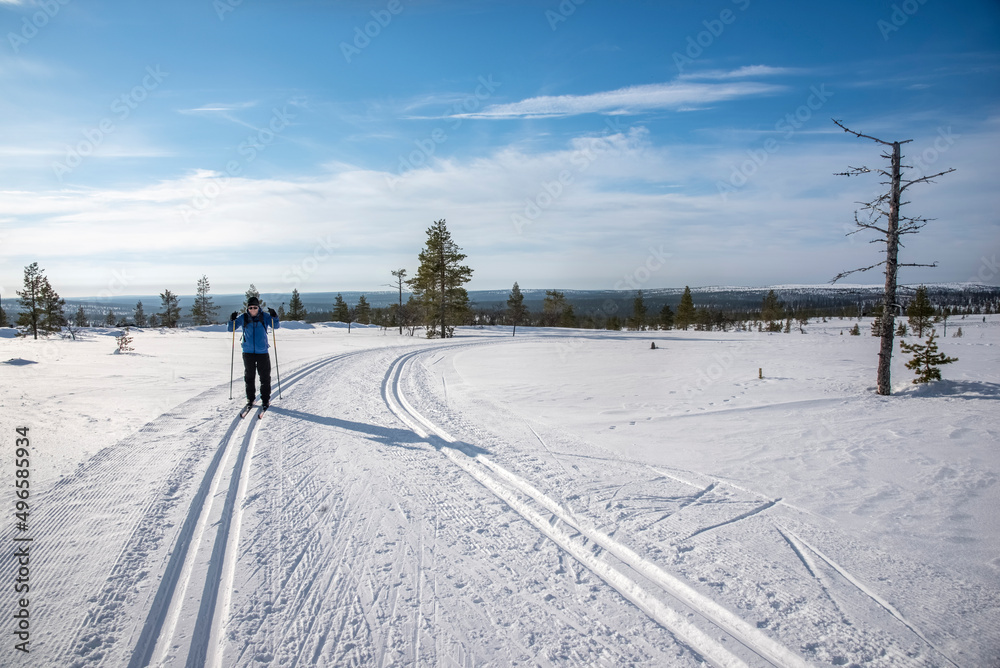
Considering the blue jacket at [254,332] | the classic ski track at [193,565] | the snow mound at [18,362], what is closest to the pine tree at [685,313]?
the blue jacket at [254,332]

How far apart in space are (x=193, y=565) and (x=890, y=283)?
13.2 metres

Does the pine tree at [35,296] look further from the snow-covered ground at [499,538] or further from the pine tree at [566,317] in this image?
the pine tree at [566,317]

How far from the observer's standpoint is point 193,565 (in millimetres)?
3248

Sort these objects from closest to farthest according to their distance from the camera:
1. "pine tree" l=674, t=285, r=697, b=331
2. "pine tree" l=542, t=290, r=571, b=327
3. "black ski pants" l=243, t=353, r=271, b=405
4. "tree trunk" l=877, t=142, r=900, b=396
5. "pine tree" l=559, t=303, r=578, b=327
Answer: "black ski pants" l=243, t=353, r=271, b=405
"tree trunk" l=877, t=142, r=900, b=396
"pine tree" l=674, t=285, r=697, b=331
"pine tree" l=542, t=290, r=571, b=327
"pine tree" l=559, t=303, r=578, b=327

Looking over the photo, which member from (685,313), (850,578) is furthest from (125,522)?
(685,313)

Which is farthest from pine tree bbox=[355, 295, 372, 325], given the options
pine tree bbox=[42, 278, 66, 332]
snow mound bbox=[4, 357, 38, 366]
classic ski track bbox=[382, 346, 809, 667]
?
classic ski track bbox=[382, 346, 809, 667]

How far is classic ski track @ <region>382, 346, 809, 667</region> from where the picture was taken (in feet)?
8.37

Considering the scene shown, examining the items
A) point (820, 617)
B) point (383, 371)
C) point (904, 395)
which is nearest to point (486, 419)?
point (820, 617)

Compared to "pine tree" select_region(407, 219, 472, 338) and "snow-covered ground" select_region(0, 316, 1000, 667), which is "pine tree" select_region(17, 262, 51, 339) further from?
"snow-covered ground" select_region(0, 316, 1000, 667)

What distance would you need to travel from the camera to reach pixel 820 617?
282 centimetres

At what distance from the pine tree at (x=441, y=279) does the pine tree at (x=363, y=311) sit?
3590cm

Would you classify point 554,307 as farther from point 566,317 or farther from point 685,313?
point 685,313

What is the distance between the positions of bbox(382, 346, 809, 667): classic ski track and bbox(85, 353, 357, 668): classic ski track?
246cm

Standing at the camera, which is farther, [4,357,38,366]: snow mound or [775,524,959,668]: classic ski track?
[4,357,38,366]: snow mound
